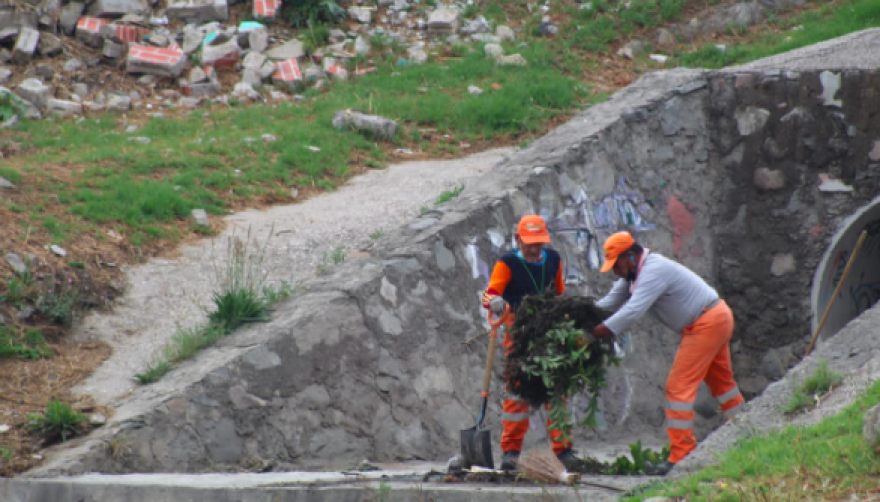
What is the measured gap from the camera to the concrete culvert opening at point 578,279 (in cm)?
597

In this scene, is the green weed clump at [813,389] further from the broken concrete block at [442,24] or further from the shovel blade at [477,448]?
the broken concrete block at [442,24]

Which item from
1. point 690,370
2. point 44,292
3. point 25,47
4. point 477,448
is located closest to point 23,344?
point 44,292

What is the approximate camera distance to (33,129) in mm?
11117

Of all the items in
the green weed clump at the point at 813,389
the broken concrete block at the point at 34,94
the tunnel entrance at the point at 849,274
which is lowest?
the tunnel entrance at the point at 849,274

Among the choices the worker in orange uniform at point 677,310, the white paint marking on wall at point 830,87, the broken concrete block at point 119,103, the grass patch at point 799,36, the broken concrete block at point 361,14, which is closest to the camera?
the worker in orange uniform at point 677,310

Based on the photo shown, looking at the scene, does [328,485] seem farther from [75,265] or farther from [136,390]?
[75,265]

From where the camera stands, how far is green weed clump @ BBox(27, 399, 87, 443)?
5652 millimetres

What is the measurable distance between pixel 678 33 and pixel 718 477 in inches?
456

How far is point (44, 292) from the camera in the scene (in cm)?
688

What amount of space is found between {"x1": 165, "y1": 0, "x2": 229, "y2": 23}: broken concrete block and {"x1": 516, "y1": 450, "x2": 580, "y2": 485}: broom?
10.9 metres

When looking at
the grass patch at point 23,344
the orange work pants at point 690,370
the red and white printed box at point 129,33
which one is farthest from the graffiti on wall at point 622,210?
the red and white printed box at point 129,33

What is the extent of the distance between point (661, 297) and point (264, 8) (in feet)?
33.0

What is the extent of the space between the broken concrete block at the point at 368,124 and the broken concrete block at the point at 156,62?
122 inches

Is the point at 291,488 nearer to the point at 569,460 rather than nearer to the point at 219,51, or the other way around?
the point at 569,460
